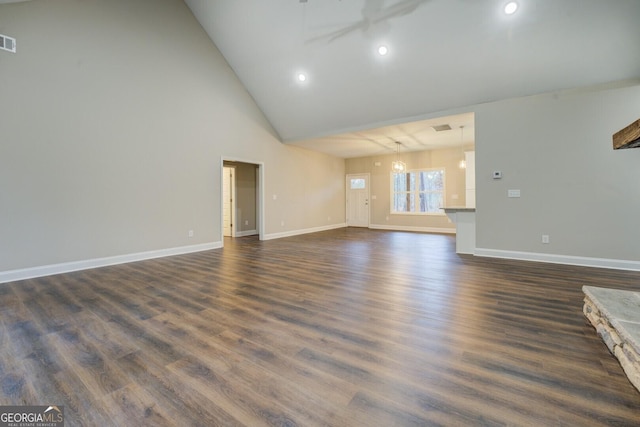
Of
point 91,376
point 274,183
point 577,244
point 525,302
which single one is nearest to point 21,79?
point 91,376

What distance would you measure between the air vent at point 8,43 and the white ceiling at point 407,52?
302cm

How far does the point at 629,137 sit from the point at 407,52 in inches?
137

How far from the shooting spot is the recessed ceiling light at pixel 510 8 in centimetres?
352

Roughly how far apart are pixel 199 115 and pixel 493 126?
5.66m

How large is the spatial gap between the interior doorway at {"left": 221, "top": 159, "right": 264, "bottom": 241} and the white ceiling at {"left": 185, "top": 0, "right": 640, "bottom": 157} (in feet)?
7.06

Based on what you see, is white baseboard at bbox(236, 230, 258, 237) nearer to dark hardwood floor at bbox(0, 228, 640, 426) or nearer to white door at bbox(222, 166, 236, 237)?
white door at bbox(222, 166, 236, 237)

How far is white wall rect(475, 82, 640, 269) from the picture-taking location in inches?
155

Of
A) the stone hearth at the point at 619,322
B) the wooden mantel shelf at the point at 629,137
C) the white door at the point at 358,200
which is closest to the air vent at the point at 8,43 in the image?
the wooden mantel shelf at the point at 629,137

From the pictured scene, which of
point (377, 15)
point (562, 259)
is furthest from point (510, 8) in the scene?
point (562, 259)

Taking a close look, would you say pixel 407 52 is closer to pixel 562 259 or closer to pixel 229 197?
pixel 562 259

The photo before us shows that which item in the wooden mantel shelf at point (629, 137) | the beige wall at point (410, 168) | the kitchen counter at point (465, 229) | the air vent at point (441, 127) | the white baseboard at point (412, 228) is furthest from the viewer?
the white baseboard at point (412, 228)

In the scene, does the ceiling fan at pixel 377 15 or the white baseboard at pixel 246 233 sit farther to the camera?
the white baseboard at pixel 246 233

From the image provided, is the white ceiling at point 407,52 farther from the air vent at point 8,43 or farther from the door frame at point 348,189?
the door frame at point 348,189

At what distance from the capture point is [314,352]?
5.99ft
